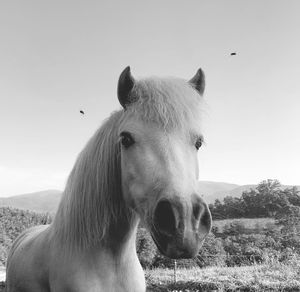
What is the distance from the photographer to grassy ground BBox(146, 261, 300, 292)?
839cm

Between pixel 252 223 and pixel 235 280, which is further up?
pixel 235 280

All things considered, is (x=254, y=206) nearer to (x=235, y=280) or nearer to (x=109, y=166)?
(x=235, y=280)

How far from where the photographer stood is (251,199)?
24094mm

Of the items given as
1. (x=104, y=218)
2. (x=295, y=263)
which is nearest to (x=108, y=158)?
(x=104, y=218)

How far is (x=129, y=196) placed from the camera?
1839mm

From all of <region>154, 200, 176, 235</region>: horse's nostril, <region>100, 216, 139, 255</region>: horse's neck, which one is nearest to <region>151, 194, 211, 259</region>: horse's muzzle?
<region>154, 200, 176, 235</region>: horse's nostril

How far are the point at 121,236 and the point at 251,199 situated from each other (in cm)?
2362

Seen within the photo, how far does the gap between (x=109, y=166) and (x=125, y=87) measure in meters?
0.52

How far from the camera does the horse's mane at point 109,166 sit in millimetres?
1866

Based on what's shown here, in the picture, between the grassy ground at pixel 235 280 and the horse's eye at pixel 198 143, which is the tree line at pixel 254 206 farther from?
the horse's eye at pixel 198 143

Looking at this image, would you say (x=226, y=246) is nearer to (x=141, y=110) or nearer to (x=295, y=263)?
(x=295, y=263)

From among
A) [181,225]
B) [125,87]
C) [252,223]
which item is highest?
[125,87]

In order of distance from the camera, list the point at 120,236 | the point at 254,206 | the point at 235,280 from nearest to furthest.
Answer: the point at 120,236 → the point at 235,280 → the point at 254,206

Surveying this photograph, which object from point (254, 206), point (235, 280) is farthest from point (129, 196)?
point (254, 206)
